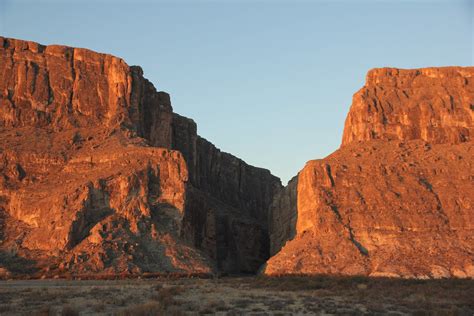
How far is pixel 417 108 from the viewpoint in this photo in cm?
11388

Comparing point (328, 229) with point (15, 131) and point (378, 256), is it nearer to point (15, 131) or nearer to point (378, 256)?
point (378, 256)

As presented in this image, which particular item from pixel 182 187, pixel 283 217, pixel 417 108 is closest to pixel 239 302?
pixel 182 187

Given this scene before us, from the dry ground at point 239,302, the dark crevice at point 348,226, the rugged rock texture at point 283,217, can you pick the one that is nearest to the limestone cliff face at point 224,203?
the rugged rock texture at point 283,217

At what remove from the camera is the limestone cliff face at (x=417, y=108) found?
111812 mm

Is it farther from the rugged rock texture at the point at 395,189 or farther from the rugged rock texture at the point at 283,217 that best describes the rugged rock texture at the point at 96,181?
the rugged rock texture at the point at 395,189

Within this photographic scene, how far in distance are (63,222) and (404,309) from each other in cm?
5567

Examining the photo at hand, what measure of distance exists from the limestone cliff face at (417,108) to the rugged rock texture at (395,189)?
0.17 metres

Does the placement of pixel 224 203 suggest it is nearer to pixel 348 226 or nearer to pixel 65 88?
pixel 65 88

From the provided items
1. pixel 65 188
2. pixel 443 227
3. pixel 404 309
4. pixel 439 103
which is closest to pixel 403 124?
pixel 439 103

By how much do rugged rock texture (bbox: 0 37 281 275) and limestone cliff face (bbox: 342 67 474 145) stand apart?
31.7 metres

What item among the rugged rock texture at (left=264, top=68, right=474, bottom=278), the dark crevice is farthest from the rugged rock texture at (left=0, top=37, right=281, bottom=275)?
the dark crevice

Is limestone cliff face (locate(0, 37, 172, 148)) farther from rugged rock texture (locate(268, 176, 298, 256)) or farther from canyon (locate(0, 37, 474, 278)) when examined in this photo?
rugged rock texture (locate(268, 176, 298, 256))

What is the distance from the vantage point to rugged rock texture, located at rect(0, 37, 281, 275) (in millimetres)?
84188

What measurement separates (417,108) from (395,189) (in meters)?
22.4
